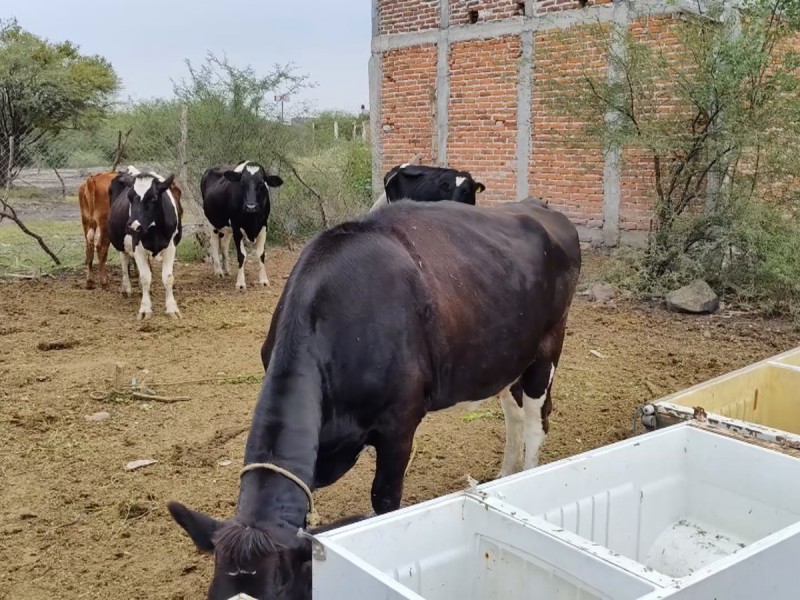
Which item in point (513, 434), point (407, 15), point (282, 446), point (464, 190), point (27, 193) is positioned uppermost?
point (407, 15)

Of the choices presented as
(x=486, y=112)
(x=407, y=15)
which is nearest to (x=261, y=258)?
(x=486, y=112)

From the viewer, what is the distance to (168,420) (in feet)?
19.9

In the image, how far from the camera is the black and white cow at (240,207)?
11.1 m

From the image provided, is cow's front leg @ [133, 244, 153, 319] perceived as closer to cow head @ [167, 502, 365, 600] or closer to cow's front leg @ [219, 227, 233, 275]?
cow's front leg @ [219, 227, 233, 275]

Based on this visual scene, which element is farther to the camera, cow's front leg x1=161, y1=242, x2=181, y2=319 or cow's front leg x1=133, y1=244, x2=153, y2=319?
cow's front leg x1=161, y1=242, x2=181, y2=319

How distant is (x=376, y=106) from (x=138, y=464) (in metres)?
12.1

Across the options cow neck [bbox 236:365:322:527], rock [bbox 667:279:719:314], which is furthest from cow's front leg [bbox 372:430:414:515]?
rock [bbox 667:279:719:314]

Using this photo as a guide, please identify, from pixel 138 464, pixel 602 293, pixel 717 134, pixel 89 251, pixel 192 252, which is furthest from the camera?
pixel 192 252

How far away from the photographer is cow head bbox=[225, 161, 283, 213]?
433 inches

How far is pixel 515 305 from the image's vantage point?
420 cm

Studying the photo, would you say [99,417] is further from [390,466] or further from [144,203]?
[144,203]

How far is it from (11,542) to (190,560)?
1015 millimetres

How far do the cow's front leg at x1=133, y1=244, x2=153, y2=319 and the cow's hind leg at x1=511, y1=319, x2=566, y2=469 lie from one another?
5.76m

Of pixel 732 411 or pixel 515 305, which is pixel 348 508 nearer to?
pixel 515 305
